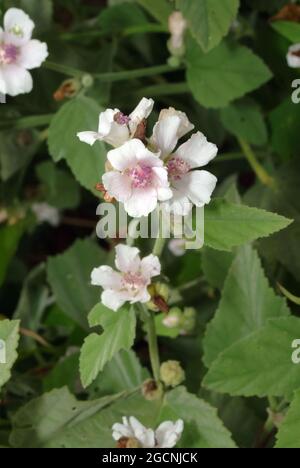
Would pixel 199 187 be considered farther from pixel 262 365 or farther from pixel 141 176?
pixel 262 365

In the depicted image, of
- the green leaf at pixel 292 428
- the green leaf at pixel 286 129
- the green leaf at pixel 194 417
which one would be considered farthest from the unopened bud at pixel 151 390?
the green leaf at pixel 286 129

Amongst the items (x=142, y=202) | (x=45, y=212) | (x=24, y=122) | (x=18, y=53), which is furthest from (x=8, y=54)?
(x=45, y=212)

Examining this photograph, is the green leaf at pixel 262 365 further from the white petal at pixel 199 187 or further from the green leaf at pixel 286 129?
the green leaf at pixel 286 129

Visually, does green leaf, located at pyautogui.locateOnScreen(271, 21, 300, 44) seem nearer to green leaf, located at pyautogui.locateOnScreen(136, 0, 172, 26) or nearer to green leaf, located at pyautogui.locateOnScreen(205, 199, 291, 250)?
green leaf, located at pyautogui.locateOnScreen(136, 0, 172, 26)

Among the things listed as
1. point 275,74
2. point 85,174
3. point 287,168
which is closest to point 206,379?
point 85,174

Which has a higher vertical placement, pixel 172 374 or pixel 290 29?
pixel 290 29

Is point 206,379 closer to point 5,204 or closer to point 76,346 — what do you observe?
point 76,346
